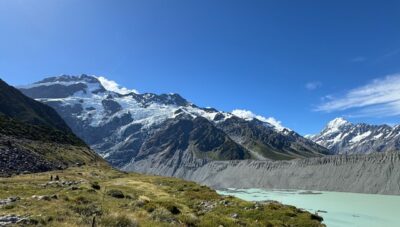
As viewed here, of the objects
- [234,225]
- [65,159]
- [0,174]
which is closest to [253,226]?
[234,225]

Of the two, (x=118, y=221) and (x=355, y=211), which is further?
(x=355, y=211)

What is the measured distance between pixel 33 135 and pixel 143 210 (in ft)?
315

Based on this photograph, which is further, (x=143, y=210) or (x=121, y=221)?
(x=143, y=210)

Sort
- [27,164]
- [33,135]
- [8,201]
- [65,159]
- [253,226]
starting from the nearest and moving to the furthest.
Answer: [8,201]
[253,226]
[27,164]
[65,159]
[33,135]

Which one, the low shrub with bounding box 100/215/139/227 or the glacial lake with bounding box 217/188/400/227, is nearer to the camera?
the low shrub with bounding box 100/215/139/227

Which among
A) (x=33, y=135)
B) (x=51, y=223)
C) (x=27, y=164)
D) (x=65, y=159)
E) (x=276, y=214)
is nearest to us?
(x=51, y=223)

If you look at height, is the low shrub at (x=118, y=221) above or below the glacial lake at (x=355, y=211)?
below

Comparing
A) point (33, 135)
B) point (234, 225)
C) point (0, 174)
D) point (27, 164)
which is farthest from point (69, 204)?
point (33, 135)

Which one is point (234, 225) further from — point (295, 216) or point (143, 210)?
point (295, 216)

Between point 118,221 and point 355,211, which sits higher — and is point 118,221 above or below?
below

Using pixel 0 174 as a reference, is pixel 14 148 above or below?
above

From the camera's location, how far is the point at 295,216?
126 ft

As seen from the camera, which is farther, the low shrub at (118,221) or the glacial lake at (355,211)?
the glacial lake at (355,211)

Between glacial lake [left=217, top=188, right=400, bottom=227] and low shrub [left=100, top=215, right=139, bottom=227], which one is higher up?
glacial lake [left=217, top=188, right=400, bottom=227]
